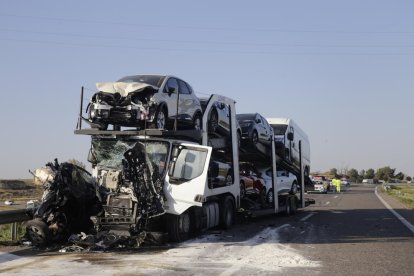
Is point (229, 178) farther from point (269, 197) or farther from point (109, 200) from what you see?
point (109, 200)

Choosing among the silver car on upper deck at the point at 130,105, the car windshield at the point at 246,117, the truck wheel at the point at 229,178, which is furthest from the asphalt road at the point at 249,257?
the car windshield at the point at 246,117

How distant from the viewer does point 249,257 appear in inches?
379

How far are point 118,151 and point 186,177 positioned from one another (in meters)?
1.70

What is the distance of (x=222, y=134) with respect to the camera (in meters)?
15.1

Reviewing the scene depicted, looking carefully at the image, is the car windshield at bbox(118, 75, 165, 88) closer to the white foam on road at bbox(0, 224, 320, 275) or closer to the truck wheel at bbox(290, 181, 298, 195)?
the white foam on road at bbox(0, 224, 320, 275)

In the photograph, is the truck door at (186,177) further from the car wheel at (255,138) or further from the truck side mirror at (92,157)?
the car wheel at (255,138)

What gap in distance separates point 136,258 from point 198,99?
5808mm

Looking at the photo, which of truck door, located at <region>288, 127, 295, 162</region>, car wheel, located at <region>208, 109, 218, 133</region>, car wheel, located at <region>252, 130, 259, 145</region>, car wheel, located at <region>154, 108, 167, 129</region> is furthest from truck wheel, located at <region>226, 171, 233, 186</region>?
truck door, located at <region>288, 127, 295, 162</region>

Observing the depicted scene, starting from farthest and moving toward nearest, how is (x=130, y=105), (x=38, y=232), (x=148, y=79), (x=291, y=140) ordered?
(x=291, y=140) → (x=148, y=79) → (x=130, y=105) → (x=38, y=232)

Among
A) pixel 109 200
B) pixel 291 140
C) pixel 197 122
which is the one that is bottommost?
pixel 109 200

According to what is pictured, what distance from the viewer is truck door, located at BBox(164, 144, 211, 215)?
1143 cm

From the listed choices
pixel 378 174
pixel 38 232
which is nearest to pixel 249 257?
pixel 38 232

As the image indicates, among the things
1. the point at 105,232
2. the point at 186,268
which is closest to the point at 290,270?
the point at 186,268

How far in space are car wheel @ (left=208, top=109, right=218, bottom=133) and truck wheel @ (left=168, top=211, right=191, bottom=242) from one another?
9.88 feet
